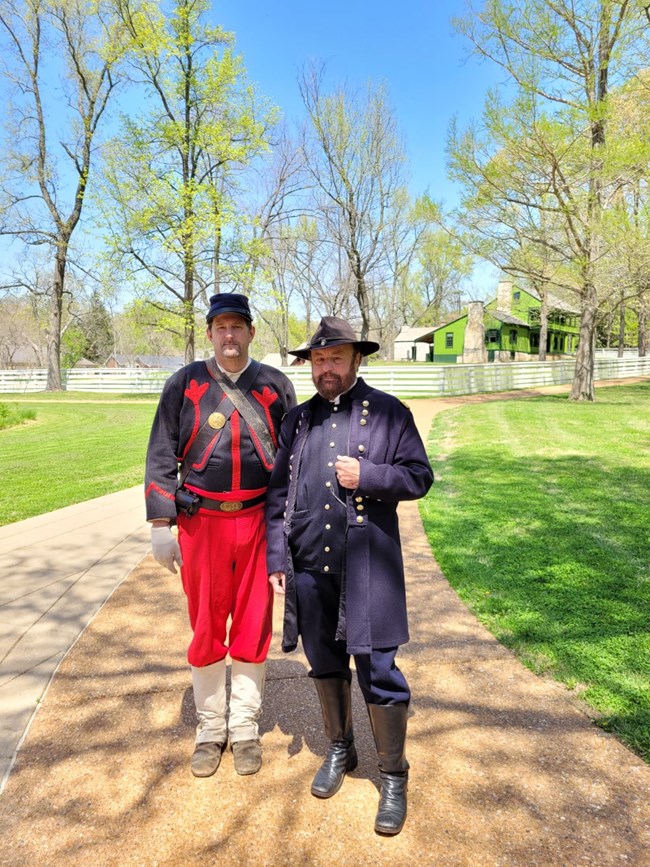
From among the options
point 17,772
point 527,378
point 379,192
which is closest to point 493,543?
point 17,772

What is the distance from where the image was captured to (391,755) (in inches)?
89.6

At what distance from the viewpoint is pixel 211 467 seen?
2600 millimetres

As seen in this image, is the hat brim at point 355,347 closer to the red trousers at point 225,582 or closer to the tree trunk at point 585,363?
the red trousers at point 225,582

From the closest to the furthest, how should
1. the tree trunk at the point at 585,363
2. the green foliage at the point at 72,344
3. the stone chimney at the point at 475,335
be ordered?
the tree trunk at the point at 585,363 < the stone chimney at the point at 475,335 < the green foliage at the point at 72,344

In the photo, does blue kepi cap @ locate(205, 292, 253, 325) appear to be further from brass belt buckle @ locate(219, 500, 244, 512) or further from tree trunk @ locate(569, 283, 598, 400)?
tree trunk @ locate(569, 283, 598, 400)

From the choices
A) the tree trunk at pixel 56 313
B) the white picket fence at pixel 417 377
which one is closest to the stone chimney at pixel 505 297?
the white picket fence at pixel 417 377

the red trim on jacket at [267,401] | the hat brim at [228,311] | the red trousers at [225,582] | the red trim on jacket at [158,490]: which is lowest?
the red trousers at [225,582]

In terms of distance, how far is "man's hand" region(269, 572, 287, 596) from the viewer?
2.46 meters

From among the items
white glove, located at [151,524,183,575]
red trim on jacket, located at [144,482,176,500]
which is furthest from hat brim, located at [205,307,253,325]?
white glove, located at [151,524,183,575]

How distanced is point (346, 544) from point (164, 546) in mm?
854

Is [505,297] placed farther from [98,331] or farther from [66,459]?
[66,459]

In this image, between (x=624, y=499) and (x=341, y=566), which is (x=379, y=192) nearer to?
(x=624, y=499)

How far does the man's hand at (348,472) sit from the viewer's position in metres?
2.16

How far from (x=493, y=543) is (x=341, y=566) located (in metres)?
3.72
